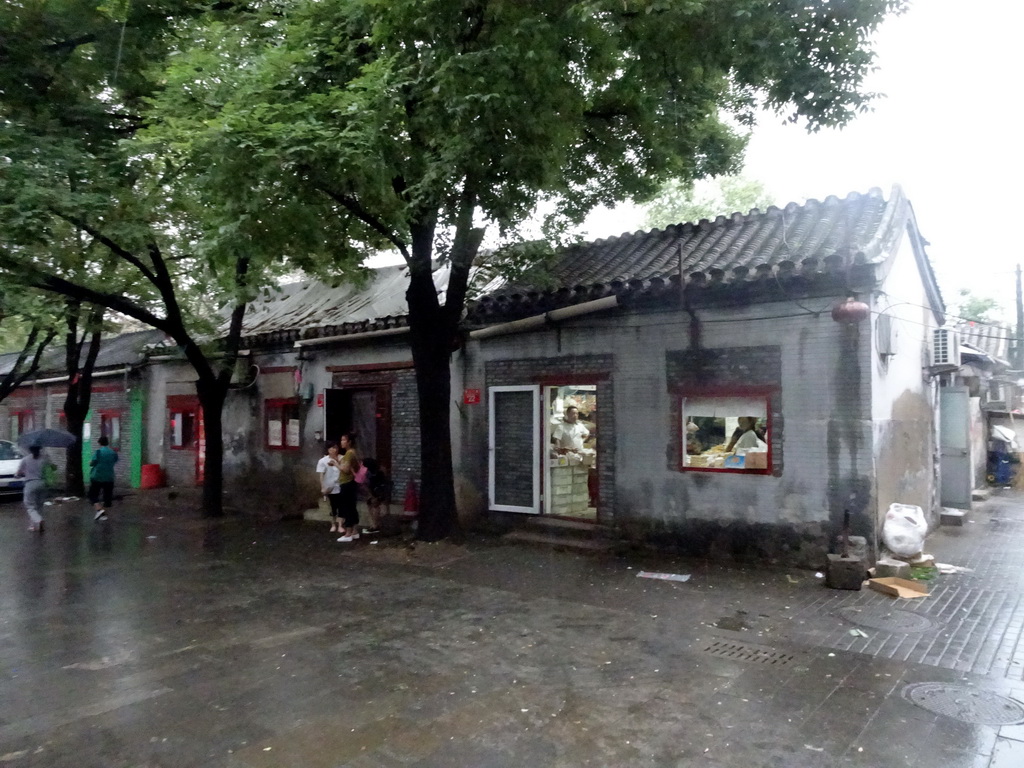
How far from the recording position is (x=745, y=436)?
9.38 meters

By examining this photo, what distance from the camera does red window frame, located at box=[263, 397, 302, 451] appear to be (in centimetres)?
1504

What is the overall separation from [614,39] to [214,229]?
4971 mm

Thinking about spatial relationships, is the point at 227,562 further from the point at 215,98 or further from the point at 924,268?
the point at 924,268

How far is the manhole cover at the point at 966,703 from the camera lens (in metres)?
4.80

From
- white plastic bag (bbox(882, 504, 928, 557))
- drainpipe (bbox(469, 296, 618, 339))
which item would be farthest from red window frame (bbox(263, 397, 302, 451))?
white plastic bag (bbox(882, 504, 928, 557))

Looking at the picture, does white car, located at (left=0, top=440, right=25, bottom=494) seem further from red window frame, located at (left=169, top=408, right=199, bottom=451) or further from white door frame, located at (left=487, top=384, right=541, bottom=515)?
white door frame, located at (left=487, top=384, right=541, bottom=515)

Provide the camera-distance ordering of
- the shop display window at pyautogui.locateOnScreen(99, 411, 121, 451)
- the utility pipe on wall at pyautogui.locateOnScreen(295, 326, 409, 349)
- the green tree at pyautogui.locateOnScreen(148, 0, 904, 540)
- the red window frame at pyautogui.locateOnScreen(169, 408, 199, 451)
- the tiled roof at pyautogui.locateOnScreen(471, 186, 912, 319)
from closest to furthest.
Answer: the green tree at pyautogui.locateOnScreen(148, 0, 904, 540) < the tiled roof at pyautogui.locateOnScreen(471, 186, 912, 319) < the utility pipe on wall at pyautogui.locateOnScreen(295, 326, 409, 349) < the red window frame at pyautogui.locateOnScreen(169, 408, 199, 451) < the shop display window at pyautogui.locateOnScreen(99, 411, 121, 451)

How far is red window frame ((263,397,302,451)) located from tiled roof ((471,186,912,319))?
5306 mm

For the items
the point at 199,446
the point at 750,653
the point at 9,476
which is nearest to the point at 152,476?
the point at 199,446

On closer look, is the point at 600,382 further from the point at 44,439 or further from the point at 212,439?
the point at 44,439

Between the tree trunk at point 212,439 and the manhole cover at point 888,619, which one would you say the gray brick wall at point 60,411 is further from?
the manhole cover at point 888,619

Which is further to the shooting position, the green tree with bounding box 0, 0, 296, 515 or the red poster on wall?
the red poster on wall

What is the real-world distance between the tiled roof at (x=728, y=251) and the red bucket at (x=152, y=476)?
36.4 feet

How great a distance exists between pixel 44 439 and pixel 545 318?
29.3ft
